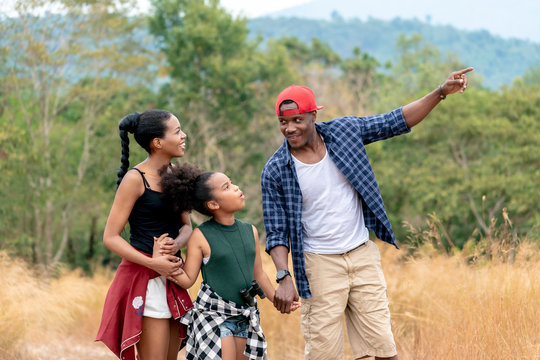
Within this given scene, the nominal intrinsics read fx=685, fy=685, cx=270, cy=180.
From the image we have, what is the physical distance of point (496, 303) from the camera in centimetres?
461

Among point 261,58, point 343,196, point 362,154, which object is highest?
point 261,58

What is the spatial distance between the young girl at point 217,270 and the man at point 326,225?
0.86ft

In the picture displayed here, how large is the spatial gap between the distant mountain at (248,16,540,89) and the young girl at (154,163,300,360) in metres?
134

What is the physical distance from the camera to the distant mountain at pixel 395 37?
136375 millimetres

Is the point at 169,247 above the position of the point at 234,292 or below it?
above

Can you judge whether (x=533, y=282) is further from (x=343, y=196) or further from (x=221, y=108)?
(x=221, y=108)

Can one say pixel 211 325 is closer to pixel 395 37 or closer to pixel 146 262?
pixel 146 262

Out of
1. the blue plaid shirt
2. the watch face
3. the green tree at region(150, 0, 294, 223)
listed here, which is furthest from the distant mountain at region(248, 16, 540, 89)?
the watch face

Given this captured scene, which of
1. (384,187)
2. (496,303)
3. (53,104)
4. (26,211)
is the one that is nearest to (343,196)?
(496,303)

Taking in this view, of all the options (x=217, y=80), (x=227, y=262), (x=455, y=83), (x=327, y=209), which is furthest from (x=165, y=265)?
(x=217, y=80)

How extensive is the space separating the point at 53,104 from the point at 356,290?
2106cm

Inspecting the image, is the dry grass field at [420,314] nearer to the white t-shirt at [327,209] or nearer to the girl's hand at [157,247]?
the white t-shirt at [327,209]

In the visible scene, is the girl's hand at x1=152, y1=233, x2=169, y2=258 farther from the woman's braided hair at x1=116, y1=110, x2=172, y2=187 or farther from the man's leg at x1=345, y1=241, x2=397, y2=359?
Answer: the man's leg at x1=345, y1=241, x2=397, y2=359

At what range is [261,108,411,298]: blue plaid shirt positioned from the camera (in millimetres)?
3854
